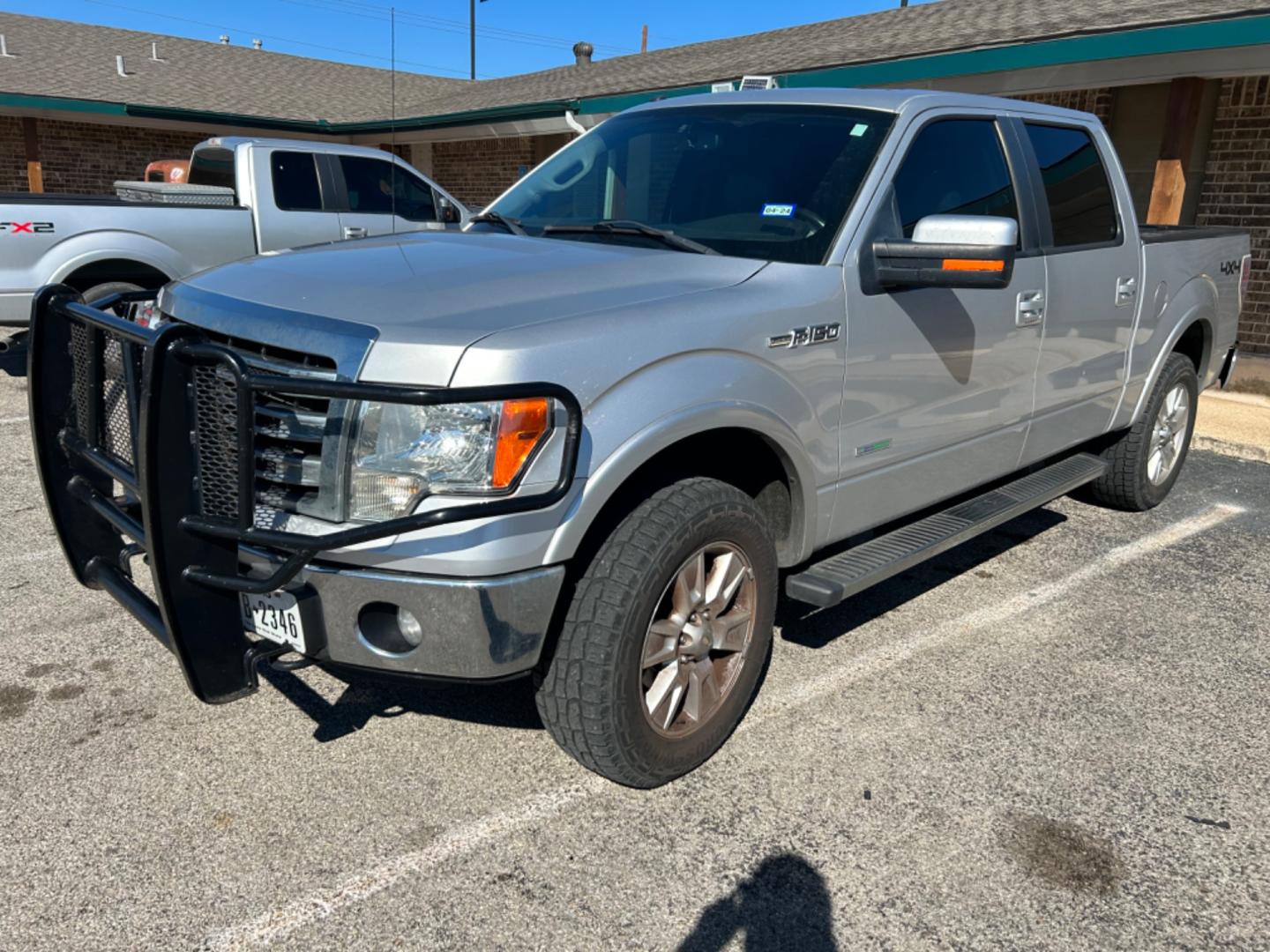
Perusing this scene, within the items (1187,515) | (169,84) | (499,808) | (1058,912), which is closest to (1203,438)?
(1187,515)

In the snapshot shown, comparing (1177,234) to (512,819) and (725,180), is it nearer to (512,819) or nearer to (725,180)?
(725,180)

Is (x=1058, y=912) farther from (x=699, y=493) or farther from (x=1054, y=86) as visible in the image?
(x=1054, y=86)

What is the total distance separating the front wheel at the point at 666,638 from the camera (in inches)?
108

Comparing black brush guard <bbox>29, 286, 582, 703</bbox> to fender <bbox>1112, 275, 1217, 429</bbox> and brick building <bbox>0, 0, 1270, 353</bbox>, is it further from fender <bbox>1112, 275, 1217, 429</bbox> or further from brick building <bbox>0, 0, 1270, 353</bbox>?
brick building <bbox>0, 0, 1270, 353</bbox>

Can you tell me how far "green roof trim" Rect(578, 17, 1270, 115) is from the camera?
7.81 meters

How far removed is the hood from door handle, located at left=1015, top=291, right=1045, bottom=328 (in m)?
1.46

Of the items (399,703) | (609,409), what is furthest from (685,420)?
(399,703)

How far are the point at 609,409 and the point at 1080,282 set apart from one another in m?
2.86

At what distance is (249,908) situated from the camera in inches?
99.3

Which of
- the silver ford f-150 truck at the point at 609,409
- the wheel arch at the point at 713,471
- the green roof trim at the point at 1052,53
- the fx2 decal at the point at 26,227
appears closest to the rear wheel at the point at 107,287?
the fx2 decal at the point at 26,227

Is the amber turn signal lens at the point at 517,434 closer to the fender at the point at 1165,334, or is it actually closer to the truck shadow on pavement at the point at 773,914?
the truck shadow on pavement at the point at 773,914

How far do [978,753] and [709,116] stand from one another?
2.53m

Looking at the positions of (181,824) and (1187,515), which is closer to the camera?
(181,824)

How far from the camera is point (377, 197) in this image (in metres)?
10.3
